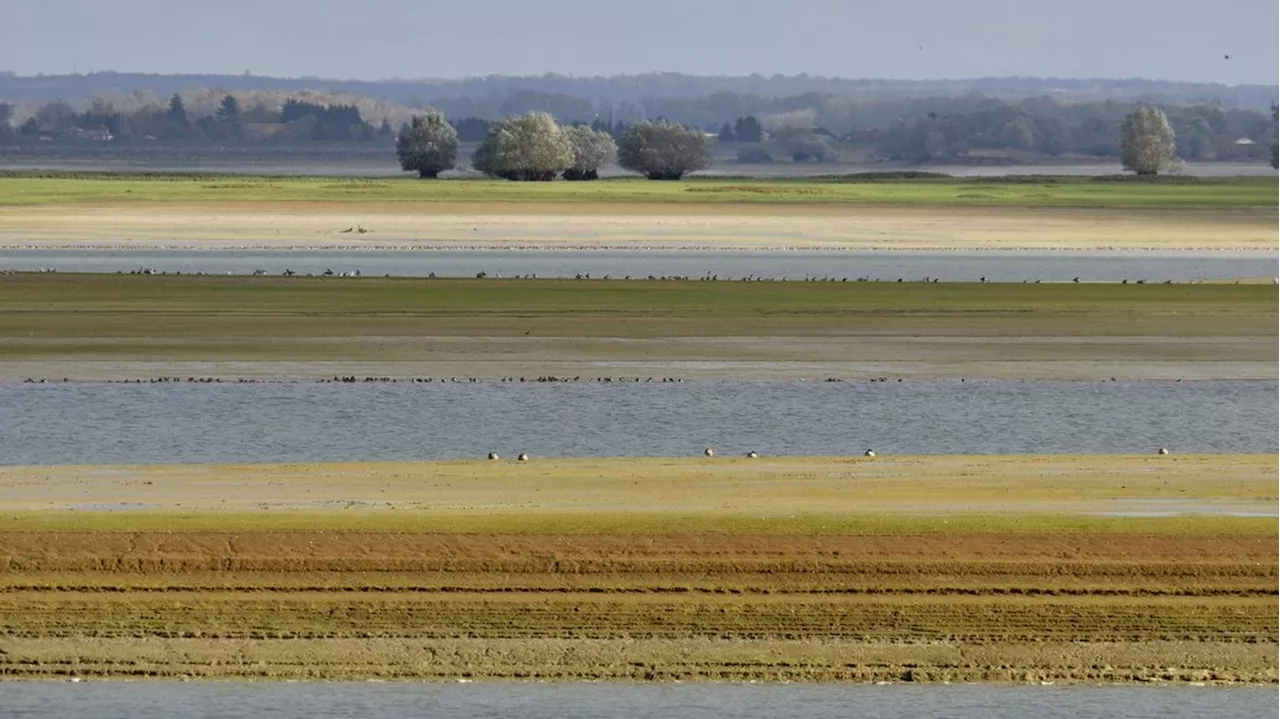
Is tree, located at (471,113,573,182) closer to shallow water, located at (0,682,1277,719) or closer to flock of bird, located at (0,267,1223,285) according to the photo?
flock of bird, located at (0,267,1223,285)

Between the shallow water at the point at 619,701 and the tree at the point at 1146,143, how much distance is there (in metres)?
148

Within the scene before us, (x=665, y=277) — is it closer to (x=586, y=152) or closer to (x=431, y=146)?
(x=586, y=152)

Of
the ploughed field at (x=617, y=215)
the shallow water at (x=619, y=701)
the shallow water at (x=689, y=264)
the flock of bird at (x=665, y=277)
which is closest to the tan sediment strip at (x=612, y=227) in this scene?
the ploughed field at (x=617, y=215)

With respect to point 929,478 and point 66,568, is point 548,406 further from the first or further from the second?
point 66,568

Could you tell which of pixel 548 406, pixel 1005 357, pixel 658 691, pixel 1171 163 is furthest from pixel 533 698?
pixel 1171 163

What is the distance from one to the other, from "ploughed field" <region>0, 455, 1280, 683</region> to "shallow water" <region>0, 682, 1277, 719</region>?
0.74 ft

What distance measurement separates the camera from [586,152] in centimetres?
14162

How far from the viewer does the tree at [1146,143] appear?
526 ft

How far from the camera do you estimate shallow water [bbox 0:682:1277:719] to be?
1506cm

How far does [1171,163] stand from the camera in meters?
168

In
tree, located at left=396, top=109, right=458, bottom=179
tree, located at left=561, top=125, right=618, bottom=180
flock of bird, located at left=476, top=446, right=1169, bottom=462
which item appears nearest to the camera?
flock of bird, located at left=476, top=446, right=1169, bottom=462

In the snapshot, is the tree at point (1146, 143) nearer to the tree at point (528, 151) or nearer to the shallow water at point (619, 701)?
the tree at point (528, 151)

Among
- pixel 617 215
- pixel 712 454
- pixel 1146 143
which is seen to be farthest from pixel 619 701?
pixel 1146 143

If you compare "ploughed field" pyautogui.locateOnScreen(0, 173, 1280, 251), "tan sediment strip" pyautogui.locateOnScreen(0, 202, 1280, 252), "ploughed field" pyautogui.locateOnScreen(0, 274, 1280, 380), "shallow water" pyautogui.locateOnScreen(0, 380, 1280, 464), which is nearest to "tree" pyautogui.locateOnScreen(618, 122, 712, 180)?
"ploughed field" pyautogui.locateOnScreen(0, 173, 1280, 251)
